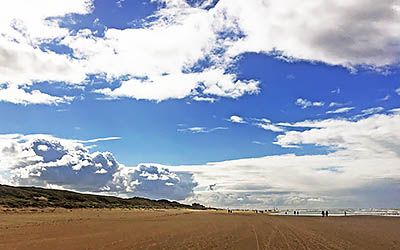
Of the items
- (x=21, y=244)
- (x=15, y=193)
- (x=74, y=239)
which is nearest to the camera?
(x=21, y=244)

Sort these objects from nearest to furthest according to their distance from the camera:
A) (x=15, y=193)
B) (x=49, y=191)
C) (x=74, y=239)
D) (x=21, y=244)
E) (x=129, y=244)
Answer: (x=21, y=244) → (x=129, y=244) → (x=74, y=239) → (x=15, y=193) → (x=49, y=191)

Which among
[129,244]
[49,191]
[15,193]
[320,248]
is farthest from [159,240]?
[49,191]

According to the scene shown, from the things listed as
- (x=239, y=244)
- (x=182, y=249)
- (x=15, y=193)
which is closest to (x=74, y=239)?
(x=182, y=249)

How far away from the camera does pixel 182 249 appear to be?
2244 centimetres

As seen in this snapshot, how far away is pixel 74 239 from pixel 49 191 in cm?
9371

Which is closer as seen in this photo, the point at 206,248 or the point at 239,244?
the point at 206,248

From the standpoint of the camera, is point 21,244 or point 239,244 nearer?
point 21,244

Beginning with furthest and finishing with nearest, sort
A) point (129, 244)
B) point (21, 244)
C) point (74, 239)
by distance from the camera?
point (74, 239) < point (129, 244) < point (21, 244)

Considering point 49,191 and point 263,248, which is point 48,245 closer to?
point 263,248

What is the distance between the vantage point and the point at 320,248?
952 inches

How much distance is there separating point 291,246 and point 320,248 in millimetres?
1523

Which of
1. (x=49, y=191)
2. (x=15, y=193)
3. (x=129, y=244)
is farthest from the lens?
(x=49, y=191)

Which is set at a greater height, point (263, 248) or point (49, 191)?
point (49, 191)

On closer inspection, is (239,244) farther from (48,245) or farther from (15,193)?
(15,193)
